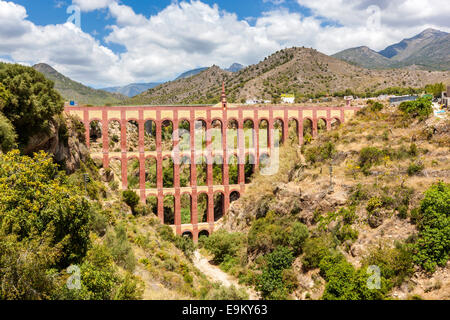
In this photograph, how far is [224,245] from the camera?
112 ft

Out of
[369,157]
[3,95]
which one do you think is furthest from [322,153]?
[3,95]

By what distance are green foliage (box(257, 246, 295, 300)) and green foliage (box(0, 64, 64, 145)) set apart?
2202 cm

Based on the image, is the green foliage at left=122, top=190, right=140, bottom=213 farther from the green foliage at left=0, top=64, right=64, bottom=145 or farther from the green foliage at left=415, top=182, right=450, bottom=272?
the green foliage at left=415, top=182, right=450, bottom=272

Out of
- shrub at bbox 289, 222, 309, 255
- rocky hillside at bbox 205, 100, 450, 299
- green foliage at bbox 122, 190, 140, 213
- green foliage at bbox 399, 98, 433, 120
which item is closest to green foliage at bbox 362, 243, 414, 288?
rocky hillside at bbox 205, 100, 450, 299

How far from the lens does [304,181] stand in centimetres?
3553

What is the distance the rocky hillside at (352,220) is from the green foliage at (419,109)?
2.51ft

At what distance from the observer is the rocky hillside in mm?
20438

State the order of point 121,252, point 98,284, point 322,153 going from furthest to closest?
point 322,153
point 121,252
point 98,284

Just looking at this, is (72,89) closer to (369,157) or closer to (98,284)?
(369,157)

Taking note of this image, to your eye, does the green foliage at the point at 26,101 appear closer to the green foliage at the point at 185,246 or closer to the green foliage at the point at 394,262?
the green foliage at the point at 185,246

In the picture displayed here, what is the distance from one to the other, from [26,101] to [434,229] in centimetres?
3077
